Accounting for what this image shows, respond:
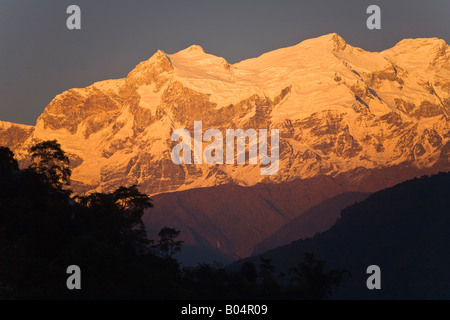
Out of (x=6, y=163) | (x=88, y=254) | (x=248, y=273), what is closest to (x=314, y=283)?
(x=248, y=273)

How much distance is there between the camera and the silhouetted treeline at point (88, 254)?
115688mm

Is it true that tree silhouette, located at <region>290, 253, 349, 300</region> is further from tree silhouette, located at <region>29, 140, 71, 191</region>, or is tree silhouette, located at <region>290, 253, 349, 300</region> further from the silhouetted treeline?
tree silhouette, located at <region>29, 140, 71, 191</region>

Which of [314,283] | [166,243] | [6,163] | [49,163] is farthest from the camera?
[166,243]

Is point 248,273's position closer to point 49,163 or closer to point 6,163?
point 49,163

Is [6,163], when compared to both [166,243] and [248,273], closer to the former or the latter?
[166,243]

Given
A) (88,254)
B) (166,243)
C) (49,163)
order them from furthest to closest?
(166,243)
(49,163)
(88,254)

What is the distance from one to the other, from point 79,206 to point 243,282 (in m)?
26.6

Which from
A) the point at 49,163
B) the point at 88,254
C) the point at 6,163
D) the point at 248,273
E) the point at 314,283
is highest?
the point at 49,163

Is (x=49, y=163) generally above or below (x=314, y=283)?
above

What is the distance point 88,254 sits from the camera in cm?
11819

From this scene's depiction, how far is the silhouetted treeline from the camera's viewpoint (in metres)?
116

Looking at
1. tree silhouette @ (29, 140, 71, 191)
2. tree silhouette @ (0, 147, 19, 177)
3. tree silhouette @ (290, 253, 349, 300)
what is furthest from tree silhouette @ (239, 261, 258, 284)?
tree silhouette @ (0, 147, 19, 177)

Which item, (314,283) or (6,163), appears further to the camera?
(314,283)
